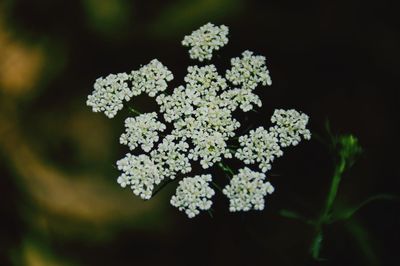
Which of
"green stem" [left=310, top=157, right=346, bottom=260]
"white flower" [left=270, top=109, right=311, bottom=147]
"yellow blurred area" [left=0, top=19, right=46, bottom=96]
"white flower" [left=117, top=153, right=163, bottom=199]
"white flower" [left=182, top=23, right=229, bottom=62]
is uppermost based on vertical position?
"yellow blurred area" [left=0, top=19, right=46, bottom=96]

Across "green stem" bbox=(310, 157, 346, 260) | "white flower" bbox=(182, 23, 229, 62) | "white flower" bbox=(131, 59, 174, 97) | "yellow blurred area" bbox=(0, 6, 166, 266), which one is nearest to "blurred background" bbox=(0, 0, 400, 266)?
"yellow blurred area" bbox=(0, 6, 166, 266)

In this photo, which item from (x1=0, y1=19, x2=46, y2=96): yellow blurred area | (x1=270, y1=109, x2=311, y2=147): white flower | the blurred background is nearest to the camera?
(x1=270, y1=109, x2=311, y2=147): white flower

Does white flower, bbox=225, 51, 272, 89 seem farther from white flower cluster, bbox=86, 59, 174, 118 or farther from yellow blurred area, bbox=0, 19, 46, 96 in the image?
yellow blurred area, bbox=0, 19, 46, 96

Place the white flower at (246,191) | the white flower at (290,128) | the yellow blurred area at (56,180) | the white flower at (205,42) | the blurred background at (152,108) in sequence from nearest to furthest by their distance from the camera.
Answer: the white flower at (246,191) < the white flower at (290,128) < the white flower at (205,42) < the blurred background at (152,108) < the yellow blurred area at (56,180)

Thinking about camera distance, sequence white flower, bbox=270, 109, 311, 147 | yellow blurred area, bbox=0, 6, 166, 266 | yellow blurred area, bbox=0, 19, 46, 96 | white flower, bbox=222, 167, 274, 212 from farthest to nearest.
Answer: yellow blurred area, bbox=0, 19, 46, 96 → yellow blurred area, bbox=0, 6, 166, 266 → white flower, bbox=270, 109, 311, 147 → white flower, bbox=222, 167, 274, 212

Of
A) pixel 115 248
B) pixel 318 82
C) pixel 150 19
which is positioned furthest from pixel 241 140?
pixel 150 19

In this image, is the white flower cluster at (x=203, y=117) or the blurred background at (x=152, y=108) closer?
the white flower cluster at (x=203, y=117)

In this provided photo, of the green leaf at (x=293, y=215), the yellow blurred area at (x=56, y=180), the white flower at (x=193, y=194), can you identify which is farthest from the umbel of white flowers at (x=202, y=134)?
the yellow blurred area at (x=56, y=180)

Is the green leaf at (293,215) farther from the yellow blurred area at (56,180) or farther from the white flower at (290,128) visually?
the yellow blurred area at (56,180)

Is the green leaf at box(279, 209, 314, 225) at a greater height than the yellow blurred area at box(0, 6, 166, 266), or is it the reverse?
the yellow blurred area at box(0, 6, 166, 266)
